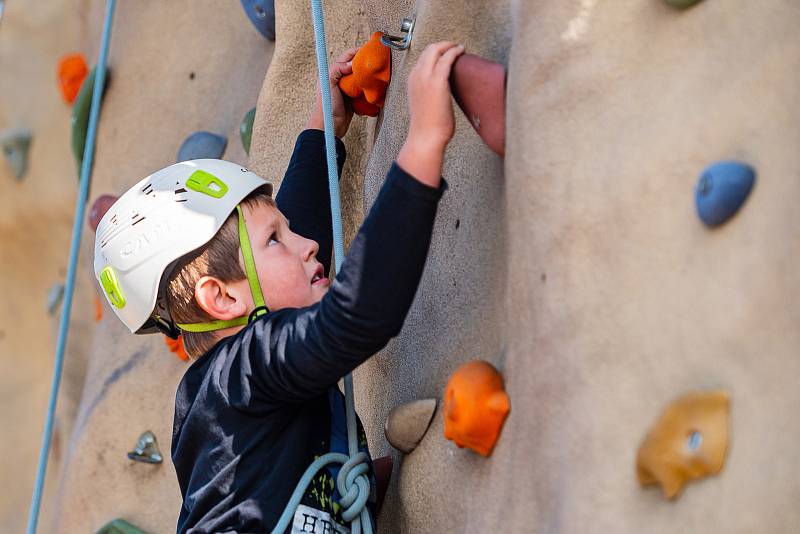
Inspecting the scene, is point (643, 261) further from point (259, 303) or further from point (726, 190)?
point (259, 303)

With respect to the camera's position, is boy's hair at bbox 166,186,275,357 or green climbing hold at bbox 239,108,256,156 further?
green climbing hold at bbox 239,108,256,156

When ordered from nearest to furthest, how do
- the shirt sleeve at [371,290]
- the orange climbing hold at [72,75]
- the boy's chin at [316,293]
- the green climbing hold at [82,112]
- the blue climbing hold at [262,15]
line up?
1. the shirt sleeve at [371,290]
2. the boy's chin at [316,293]
3. the blue climbing hold at [262,15]
4. the green climbing hold at [82,112]
5. the orange climbing hold at [72,75]

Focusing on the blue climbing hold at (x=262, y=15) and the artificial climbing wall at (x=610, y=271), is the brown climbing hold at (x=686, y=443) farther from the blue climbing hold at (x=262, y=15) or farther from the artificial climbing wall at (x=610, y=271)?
the blue climbing hold at (x=262, y=15)

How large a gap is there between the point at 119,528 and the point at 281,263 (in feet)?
3.54

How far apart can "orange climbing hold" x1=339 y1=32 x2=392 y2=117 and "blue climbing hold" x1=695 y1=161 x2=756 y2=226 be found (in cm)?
82

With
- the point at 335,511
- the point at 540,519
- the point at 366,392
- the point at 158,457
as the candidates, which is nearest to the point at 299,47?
the point at 366,392

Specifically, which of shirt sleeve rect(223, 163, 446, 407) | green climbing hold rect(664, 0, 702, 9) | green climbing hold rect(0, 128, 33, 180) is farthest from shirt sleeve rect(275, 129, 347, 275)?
green climbing hold rect(0, 128, 33, 180)

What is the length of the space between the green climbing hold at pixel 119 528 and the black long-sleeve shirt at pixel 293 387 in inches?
32.0

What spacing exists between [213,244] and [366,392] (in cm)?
45

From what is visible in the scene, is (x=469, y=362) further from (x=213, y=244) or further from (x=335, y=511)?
(x=213, y=244)

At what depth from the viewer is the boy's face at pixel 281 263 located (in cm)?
149

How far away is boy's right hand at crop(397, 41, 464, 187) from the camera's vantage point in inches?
49.6

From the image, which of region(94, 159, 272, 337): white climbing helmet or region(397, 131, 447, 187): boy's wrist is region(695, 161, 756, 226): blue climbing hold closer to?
region(397, 131, 447, 187): boy's wrist

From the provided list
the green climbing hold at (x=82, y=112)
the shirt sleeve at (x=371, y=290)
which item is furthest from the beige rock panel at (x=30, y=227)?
the shirt sleeve at (x=371, y=290)
